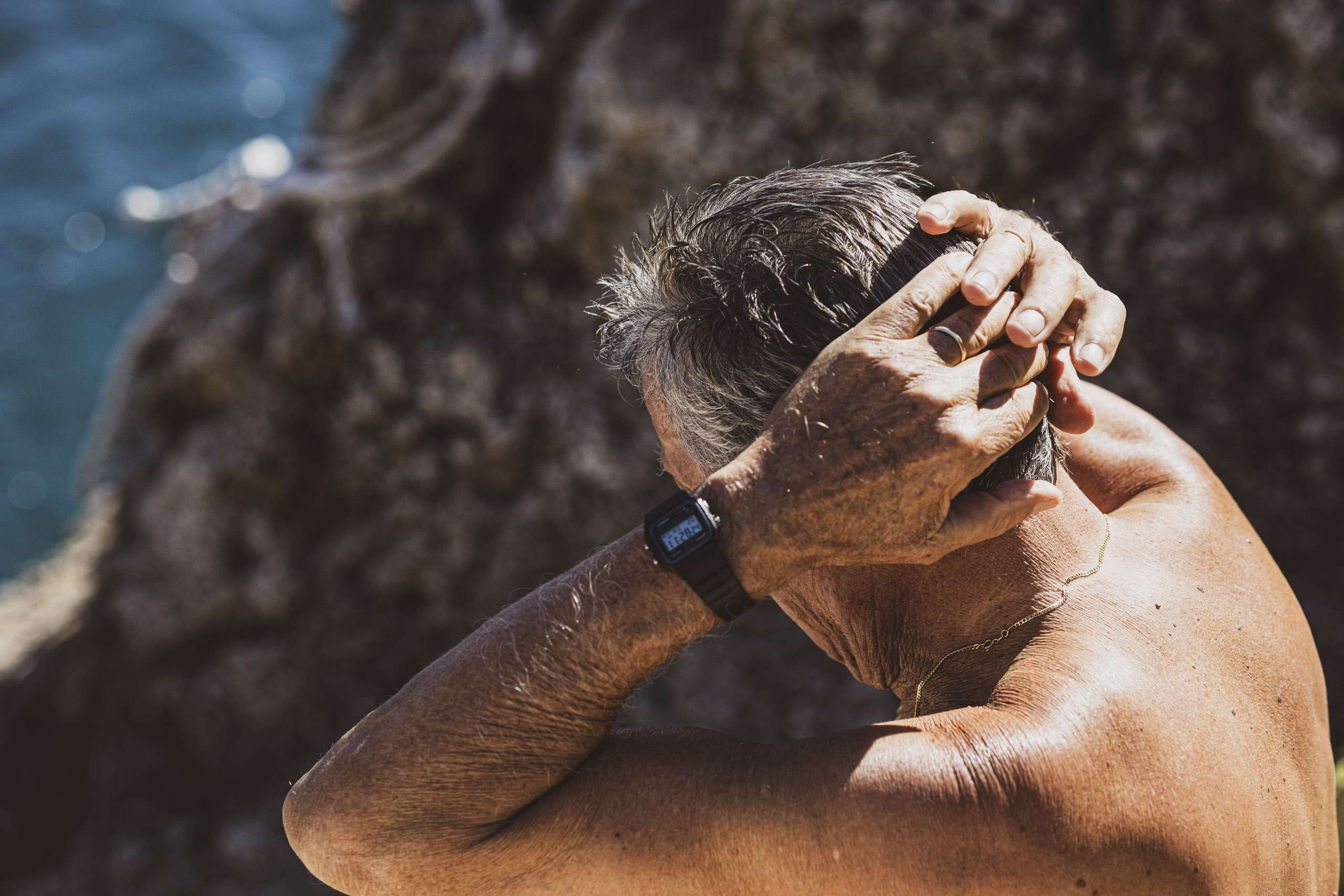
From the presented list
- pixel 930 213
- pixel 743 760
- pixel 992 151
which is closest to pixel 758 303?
pixel 930 213

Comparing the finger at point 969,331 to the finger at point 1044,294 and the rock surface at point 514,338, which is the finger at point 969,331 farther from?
the rock surface at point 514,338

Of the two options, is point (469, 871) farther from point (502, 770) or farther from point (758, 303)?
point (758, 303)

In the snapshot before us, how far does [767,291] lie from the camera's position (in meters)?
1.62

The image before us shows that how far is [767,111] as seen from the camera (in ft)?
13.8

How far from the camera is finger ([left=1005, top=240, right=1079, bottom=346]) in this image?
1.45 meters

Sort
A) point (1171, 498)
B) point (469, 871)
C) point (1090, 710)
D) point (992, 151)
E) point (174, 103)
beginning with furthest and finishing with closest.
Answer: point (174, 103)
point (992, 151)
point (1171, 498)
point (469, 871)
point (1090, 710)

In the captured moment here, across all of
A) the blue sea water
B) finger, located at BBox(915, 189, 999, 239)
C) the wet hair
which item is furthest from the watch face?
the blue sea water

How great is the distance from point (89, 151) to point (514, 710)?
14.1m

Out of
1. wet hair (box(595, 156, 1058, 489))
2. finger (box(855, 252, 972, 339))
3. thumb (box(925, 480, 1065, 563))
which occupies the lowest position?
thumb (box(925, 480, 1065, 563))

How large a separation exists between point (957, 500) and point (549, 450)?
10.7 feet

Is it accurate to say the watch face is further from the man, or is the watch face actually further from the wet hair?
the wet hair

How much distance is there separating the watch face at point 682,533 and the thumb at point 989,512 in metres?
0.33

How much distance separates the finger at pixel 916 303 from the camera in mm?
1414

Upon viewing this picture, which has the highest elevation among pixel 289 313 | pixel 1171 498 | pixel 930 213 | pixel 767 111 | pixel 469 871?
pixel 289 313
